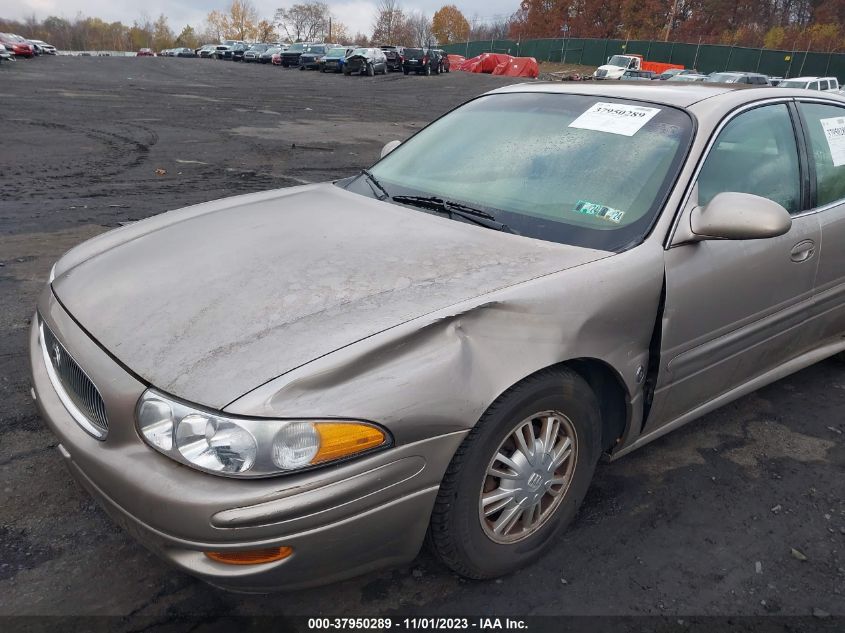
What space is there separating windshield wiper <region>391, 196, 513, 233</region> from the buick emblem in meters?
1.45

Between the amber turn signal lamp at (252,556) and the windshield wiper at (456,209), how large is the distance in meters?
1.41

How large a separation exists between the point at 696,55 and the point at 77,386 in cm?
5394

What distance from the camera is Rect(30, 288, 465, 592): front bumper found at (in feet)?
5.39

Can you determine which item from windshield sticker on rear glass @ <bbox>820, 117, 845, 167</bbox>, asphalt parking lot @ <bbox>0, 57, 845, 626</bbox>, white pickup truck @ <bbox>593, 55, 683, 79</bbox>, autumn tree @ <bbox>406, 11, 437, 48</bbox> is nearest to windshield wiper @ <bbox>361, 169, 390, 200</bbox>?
asphalt parking lot @ <bbox>0, 57, 845, 626</bbox>

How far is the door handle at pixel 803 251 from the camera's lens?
2.83 m

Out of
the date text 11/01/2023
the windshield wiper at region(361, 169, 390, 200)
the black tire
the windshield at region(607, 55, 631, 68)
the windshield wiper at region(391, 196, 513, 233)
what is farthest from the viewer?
the windshield at region(607, 55, 631, 68)

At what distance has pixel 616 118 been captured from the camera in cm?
278

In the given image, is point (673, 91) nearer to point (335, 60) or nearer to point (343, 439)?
point (343, 439)

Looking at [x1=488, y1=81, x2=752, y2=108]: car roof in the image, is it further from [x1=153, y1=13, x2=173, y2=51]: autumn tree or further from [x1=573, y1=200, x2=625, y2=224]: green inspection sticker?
[x1=153, y1=13, x2=173, y2=51]: autumn tree

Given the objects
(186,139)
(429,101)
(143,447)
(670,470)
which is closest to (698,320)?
(670,470)

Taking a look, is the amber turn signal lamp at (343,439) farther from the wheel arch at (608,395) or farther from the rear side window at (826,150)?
the rear side window at (826,150)

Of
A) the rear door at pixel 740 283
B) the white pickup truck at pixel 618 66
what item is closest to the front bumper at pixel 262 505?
the rear door at pixel 740 283

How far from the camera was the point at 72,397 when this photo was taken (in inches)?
81.7

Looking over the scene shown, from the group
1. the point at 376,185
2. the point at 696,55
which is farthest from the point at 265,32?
the point at 376,185
